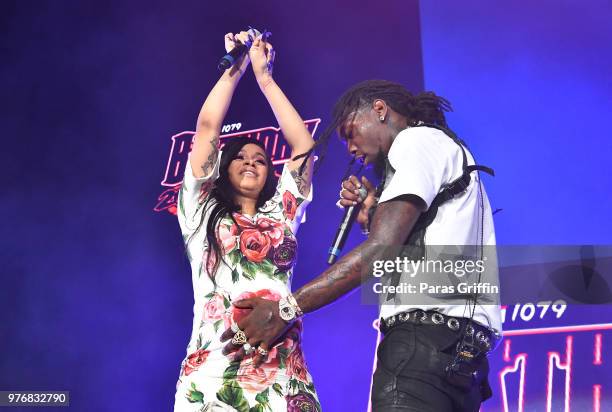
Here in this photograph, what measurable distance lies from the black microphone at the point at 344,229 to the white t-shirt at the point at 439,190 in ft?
0.84

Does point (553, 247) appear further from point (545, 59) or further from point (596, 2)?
point (596, 2)

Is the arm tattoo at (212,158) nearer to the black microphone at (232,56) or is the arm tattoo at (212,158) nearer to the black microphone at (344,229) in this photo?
the black microphone at (232,56)

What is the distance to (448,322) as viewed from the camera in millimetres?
→ 1603

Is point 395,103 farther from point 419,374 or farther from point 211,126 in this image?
point 211,126

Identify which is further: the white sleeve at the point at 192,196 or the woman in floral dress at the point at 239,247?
the white sleeve at the point at 192,196

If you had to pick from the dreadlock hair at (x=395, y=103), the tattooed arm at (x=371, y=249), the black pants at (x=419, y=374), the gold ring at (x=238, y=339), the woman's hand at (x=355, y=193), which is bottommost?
the black pants at (x=419, y=374)

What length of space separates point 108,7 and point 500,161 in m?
2.31

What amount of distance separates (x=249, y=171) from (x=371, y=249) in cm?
143

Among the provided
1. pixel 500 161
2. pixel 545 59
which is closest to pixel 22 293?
pixel 500 161

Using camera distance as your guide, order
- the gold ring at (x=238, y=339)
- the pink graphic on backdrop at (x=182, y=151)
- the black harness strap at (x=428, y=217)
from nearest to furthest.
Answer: the black harness strap at (x=428, y=217) < the gold ring at (x=238, y=339) < the pink graphic on backdrop at (x=182, y=151)

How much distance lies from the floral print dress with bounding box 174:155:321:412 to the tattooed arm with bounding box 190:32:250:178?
0.04 m

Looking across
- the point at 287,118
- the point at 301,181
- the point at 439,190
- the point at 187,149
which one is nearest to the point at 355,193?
the point at 439,190

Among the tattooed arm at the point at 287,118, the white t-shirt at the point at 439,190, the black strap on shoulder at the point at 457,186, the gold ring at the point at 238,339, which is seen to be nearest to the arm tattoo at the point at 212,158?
the tattooed arm at the point at 287,118

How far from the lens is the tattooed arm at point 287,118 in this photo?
2930 millimetres
